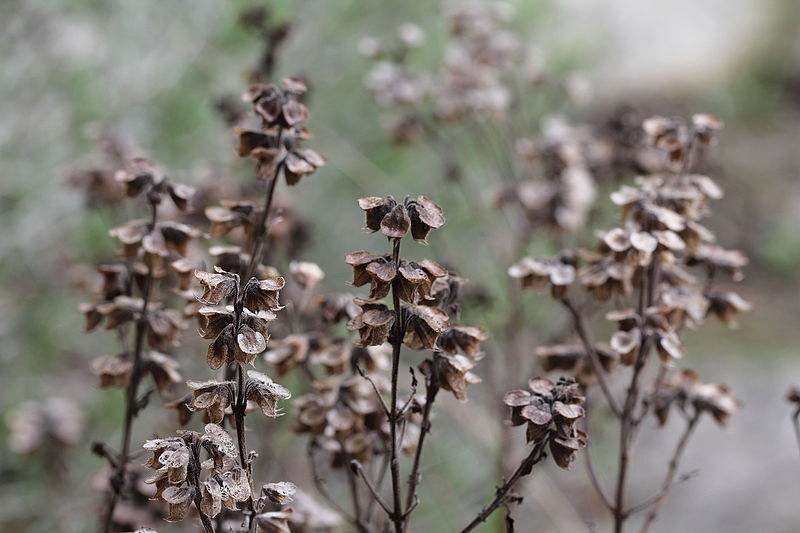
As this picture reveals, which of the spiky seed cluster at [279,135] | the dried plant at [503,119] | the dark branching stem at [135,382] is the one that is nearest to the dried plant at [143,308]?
the dark branching stem at [135,382]

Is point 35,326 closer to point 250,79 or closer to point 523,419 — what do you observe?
point 250,79

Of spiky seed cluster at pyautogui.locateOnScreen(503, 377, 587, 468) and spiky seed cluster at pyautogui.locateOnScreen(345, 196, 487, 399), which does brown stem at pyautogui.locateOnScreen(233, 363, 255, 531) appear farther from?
spiky seed cluster at pyautogui.locateOnScreen(503, 377, 587, 468)

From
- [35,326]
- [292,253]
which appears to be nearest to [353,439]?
[292,253]

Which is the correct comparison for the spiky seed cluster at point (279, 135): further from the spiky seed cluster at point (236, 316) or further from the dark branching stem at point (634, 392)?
the dark branching stem at point (634, 392)

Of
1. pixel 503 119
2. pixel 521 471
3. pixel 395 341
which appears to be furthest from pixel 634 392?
pixel 503 119

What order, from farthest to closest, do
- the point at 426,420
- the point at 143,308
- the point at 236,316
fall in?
1. the point at 143,308
2. the point at 426,420
3. the point at 236,316

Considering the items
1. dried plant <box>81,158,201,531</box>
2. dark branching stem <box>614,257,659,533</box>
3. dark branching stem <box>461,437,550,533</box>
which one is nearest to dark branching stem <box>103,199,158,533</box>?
dried plant <box>81,158,201,531</box>

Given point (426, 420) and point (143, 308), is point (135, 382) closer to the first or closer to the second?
point (143, 308)
